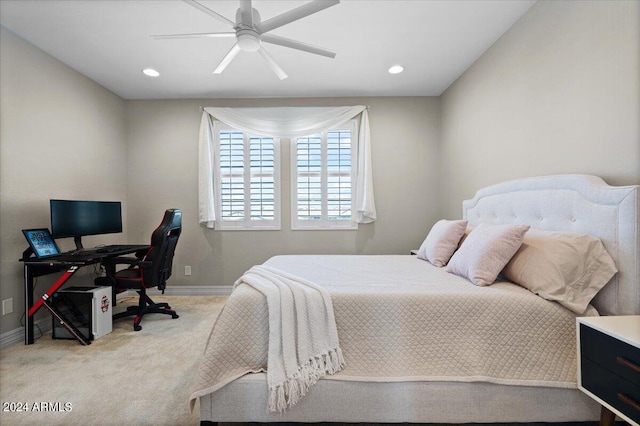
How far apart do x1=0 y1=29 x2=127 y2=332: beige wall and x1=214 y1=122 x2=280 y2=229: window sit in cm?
140

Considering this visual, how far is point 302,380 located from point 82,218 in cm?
300

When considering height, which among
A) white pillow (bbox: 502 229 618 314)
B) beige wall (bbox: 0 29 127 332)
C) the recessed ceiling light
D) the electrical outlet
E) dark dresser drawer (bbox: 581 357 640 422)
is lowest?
the electrical outlet

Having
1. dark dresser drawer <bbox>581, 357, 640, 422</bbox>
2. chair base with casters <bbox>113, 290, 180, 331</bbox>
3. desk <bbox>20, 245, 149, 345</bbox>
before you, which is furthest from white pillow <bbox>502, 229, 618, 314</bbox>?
desk <bbox>20, 245, 149, 345</bbox>

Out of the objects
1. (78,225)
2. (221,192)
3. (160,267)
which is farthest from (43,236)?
(221,192)

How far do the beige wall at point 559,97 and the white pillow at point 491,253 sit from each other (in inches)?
23.0

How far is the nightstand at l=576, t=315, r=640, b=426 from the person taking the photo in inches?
41.5

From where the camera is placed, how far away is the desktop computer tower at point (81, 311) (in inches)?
98.7

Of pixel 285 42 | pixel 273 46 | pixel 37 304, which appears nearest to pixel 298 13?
pixel 285 42

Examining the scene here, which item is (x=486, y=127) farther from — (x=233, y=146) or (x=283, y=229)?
(x=233, y=146)

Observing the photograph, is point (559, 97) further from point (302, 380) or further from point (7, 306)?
point (7, 306)

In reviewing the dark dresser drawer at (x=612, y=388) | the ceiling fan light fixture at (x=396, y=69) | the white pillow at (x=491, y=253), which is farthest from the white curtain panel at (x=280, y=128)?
the dark dresser drawer at (x=612, y=388)

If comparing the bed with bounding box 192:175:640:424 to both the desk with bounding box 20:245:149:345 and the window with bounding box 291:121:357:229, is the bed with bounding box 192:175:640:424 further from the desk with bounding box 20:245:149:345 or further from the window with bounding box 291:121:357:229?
the window with bounding box 291:121:357:229

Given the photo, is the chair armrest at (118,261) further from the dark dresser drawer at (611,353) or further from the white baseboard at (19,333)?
the dark dresser drawer at (611,353)

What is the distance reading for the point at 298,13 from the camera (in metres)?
1.74
